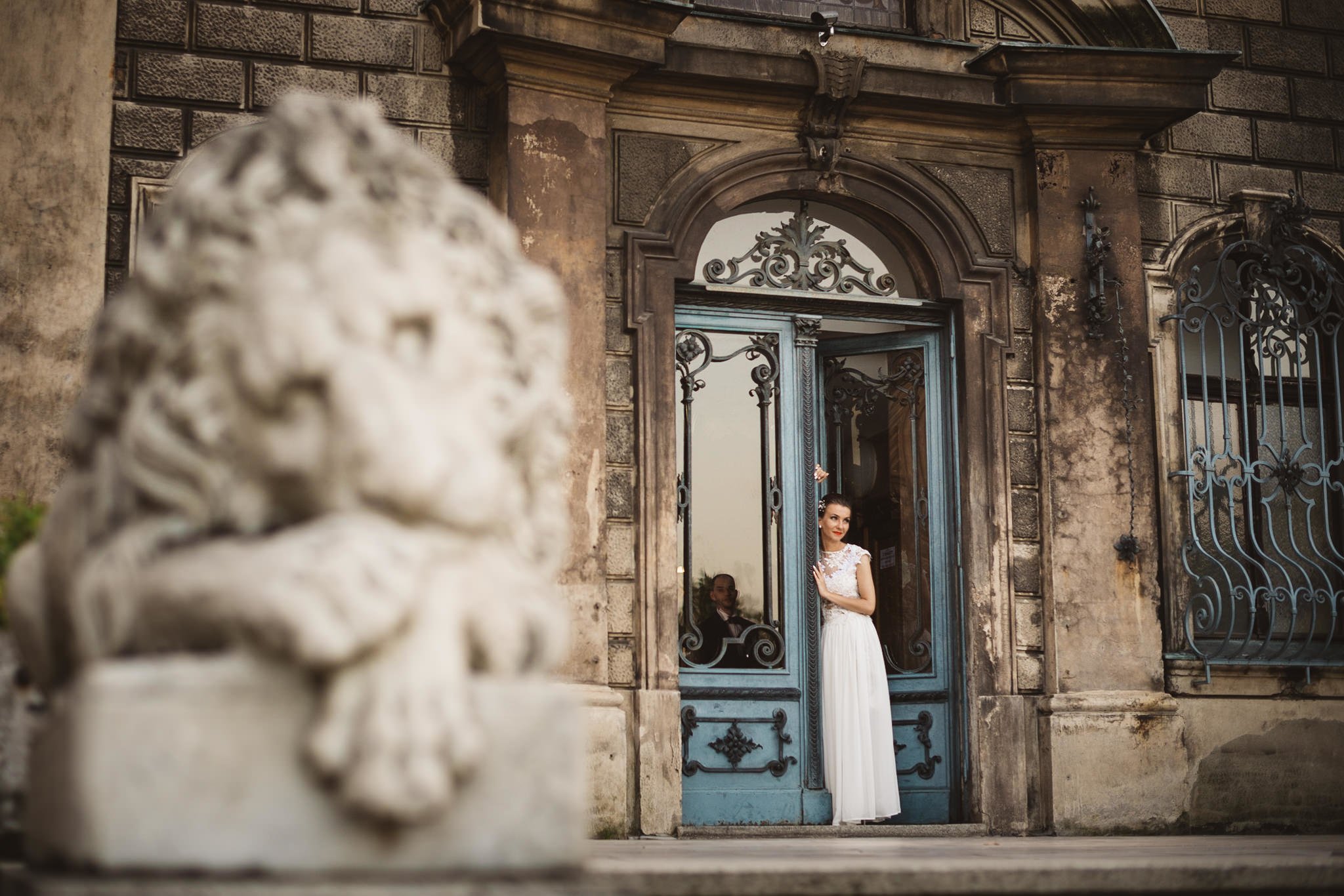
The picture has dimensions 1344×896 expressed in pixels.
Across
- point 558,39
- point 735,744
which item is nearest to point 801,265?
point 558,39

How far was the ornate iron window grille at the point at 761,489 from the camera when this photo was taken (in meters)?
8.46

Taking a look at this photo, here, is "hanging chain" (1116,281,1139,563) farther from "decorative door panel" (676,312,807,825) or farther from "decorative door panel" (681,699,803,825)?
"decorative door panel" (681,699,803,825)

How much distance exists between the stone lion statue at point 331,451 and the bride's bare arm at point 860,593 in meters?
5.73

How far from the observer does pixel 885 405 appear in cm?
912

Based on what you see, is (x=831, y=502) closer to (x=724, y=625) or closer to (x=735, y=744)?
(x=724, y=625)

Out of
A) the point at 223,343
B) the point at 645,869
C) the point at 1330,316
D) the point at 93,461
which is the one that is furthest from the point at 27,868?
the point at 1330,316

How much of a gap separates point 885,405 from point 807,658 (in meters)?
1.53

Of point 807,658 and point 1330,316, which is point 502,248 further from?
point 1330,316

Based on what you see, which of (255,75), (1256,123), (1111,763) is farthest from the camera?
(1256,123)

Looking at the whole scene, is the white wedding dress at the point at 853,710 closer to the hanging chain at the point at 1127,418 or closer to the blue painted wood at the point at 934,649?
the blue painted wood at the point at 934,649

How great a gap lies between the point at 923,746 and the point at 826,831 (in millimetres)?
1016

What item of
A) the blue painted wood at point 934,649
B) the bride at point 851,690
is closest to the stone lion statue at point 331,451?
the bride at point 851,690

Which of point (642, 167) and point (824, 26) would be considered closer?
point (642, 167)

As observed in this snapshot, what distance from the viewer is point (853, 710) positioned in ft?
27.7
